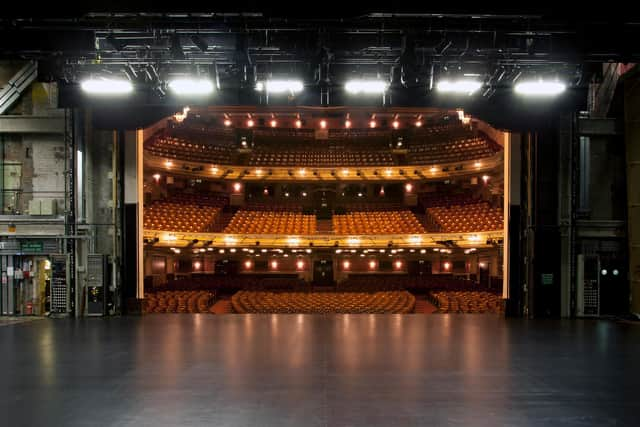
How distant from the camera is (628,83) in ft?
34.7

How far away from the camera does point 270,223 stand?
22.3m

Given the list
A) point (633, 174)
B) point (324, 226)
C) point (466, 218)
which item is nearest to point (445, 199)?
point (466, 218)

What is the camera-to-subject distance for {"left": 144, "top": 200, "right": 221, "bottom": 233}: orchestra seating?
19766 millimetres

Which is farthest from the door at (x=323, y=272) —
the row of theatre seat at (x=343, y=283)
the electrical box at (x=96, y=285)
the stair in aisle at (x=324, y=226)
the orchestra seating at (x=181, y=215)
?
the electrical box at (x=96, y=285)

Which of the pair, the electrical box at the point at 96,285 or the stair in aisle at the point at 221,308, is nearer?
the electrical box at the point at 96,285

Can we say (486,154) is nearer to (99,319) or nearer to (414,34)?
(414,34)

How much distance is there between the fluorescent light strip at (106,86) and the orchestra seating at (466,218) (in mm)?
15520

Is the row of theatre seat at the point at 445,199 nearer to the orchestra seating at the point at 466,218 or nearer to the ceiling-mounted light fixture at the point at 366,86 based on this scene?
the orchestra seating at the point at 466,218

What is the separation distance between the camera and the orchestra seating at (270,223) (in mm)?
21547

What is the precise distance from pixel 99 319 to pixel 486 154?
1824cm

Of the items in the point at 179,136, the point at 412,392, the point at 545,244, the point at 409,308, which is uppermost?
the point at 179,136

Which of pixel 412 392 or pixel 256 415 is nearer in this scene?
pixel 256 415

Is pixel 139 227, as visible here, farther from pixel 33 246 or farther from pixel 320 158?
pixel 320 158

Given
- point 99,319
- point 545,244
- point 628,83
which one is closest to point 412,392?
point 545,244
